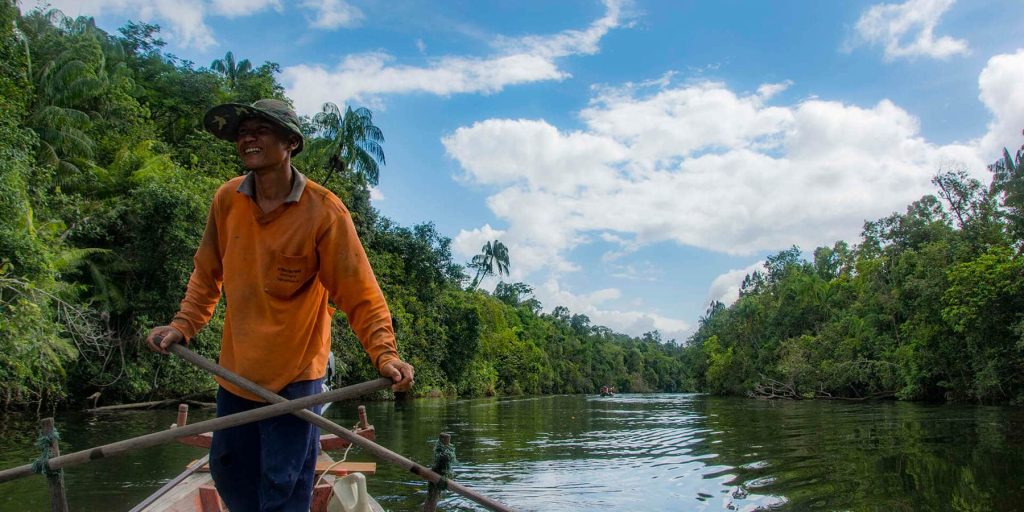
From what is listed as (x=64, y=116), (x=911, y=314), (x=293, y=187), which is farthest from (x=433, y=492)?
(x=911, y=314)

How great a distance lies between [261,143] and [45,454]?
4.84 feet

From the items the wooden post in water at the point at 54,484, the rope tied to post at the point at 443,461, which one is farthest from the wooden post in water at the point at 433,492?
the wooden post in water at the point at 54,484

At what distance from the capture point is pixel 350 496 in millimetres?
3734

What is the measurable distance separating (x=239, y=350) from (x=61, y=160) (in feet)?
60.8

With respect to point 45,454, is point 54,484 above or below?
below

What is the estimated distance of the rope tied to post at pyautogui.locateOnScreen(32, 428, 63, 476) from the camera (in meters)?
2.41

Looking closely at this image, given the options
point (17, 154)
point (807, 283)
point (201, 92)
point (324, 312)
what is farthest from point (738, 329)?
point (324, 312)

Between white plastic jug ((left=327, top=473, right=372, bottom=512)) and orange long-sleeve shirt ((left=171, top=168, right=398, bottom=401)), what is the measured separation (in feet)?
5.15

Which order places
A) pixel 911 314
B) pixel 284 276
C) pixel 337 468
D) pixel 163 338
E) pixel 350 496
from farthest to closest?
pixel 911 314 < pixel 337 468 < pixel 350 496 < pixel 163 338 < pixel 284 276

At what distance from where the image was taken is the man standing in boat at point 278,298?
231cm

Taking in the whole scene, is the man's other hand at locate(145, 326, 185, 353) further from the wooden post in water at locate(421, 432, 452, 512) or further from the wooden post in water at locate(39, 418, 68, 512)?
the wooden post in water at locate(421, 432, 452, 512)

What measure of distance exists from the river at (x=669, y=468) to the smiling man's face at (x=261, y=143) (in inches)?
169

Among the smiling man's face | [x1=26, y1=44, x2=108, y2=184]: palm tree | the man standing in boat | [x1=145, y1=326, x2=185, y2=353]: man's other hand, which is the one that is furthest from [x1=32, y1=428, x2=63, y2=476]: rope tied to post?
[x1=26, y1=44, x2=108, y2=184]: palm tree

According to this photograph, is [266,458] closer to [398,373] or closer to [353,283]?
[398,373]
